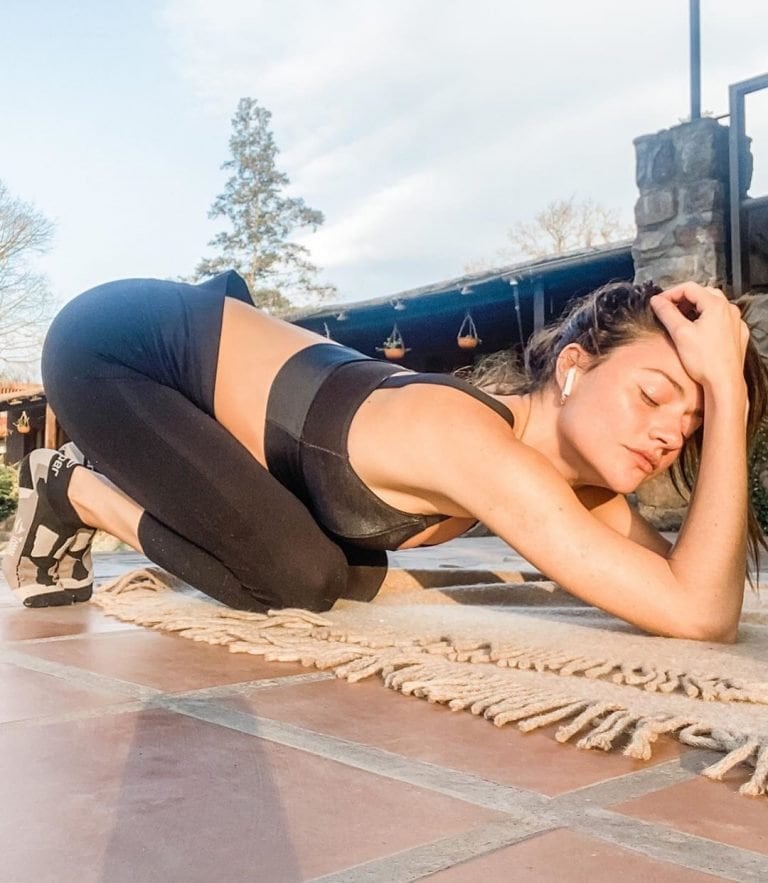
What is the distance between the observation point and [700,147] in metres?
5.50

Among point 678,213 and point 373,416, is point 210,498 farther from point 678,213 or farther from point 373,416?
point 678,213

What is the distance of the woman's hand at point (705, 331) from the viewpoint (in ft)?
5.09

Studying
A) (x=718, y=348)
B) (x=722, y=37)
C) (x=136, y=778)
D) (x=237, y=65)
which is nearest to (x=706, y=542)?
(x=718, y=348)

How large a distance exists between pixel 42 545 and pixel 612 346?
121 cm

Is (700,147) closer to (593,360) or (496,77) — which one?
(593,360)

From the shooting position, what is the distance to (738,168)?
17.9ft

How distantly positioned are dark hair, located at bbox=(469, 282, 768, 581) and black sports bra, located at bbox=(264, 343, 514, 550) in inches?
10.0

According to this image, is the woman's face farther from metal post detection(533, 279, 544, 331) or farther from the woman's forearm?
metal post detection(533, 279, 544, 331)

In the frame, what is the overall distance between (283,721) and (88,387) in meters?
1.03

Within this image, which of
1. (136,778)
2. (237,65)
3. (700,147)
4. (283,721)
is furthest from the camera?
(237,65)

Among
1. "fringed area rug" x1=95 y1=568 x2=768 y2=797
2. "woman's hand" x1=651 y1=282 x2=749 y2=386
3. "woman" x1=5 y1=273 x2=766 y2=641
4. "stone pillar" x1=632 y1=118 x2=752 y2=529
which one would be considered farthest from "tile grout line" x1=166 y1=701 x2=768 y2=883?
"stone pillar" x1=632 y1=118 x2=752 y2=529

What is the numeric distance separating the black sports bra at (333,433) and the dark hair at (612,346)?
0.84 feet

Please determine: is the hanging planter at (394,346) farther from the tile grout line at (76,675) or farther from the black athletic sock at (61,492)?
the tile grout line at (76,675)

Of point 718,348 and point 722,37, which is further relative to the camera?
point 722,37
